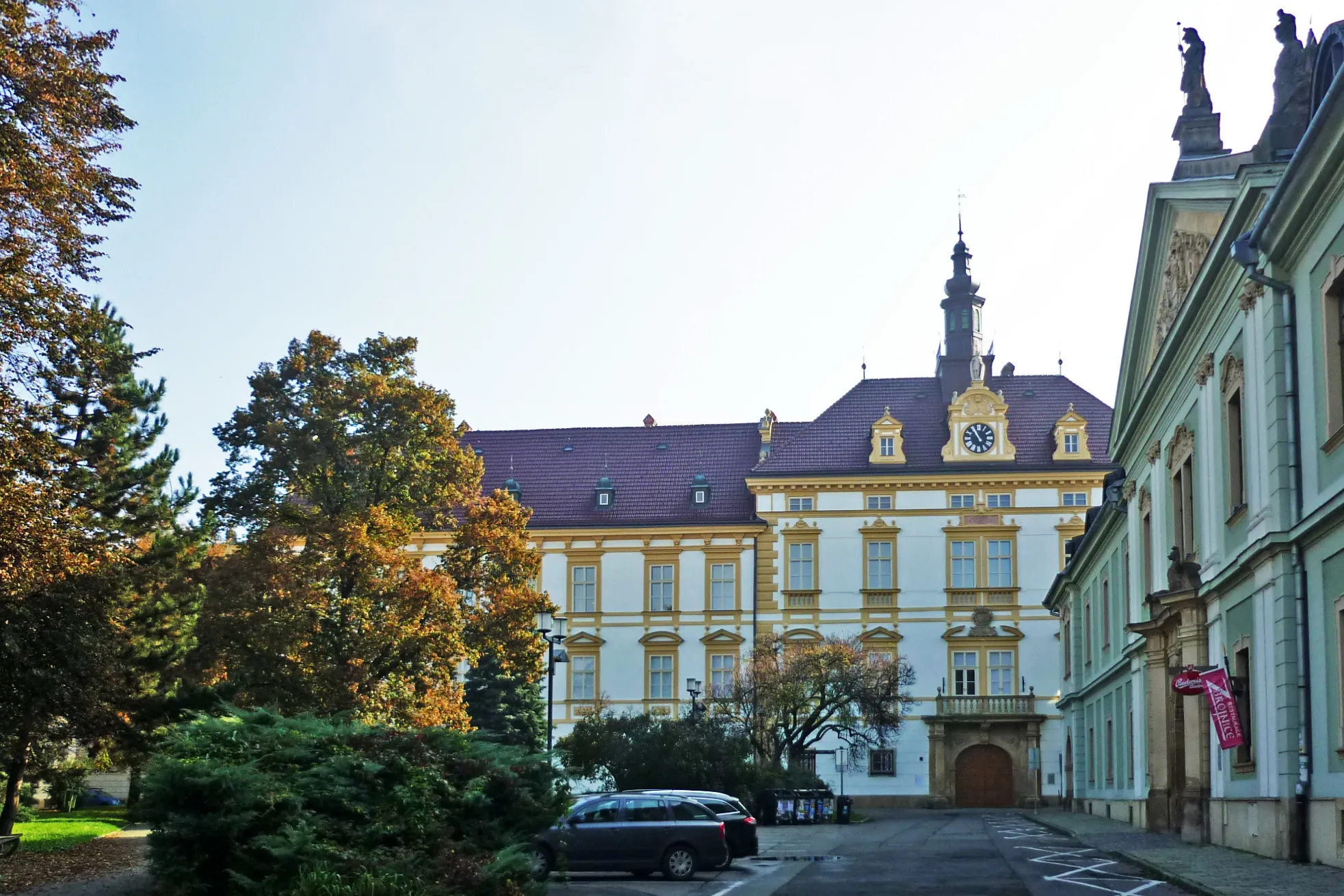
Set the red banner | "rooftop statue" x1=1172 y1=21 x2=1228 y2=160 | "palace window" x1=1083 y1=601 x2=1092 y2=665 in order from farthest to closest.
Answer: "palace window" x1=1083 y1=601 x2=1092 y2=665, "rooftop statue" x1=1172 y1=21 x2=1228 y2=160, the red banner

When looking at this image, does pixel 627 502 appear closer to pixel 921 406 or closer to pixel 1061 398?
pixel 921 406

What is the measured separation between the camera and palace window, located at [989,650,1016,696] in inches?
2446

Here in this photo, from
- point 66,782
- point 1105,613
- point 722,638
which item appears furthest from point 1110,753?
point 66,782

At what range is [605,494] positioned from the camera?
67.8m

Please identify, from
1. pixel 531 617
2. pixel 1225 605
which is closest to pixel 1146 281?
pixel 1225 605

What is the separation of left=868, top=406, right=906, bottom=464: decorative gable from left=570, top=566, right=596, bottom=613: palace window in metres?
12.5

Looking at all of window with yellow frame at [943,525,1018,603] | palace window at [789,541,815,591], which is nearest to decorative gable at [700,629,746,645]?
palace window at [789,541,815,591]

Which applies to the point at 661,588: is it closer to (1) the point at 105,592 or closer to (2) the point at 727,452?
(2) the point at 727,452

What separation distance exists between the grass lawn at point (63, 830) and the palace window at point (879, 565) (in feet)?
108

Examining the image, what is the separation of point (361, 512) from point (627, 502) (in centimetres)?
3581

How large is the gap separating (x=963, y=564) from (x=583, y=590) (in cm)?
1560

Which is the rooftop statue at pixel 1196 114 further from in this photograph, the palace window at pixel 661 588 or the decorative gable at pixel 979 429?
the palace window at pixel 661 588

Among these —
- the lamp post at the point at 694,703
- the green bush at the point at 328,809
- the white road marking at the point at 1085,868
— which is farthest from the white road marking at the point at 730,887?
the lamp post at the point at 694,703

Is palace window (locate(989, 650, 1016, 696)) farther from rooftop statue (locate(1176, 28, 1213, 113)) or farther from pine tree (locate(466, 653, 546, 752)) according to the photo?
rooftop statue (locate(1176, 28, 1213, 113))
